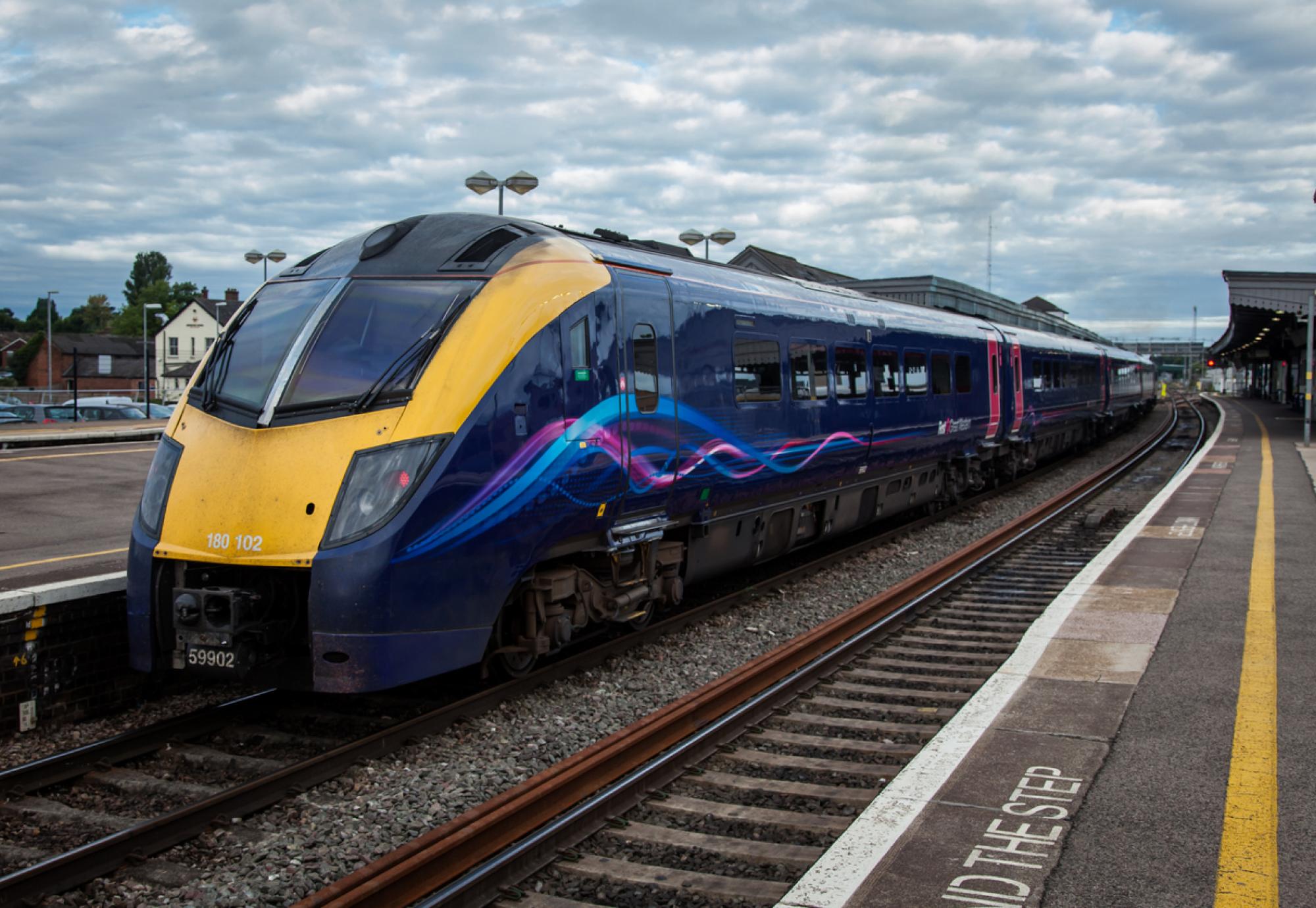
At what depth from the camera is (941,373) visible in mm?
16062

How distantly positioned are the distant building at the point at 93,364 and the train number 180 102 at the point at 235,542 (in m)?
75.4

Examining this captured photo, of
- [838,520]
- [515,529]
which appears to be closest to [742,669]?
[515,529]

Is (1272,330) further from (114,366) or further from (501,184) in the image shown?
(114,366)

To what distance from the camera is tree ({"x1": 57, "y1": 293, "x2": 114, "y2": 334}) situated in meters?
129

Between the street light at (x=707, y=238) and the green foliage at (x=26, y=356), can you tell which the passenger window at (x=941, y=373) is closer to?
the street light at (x=707, y=238)

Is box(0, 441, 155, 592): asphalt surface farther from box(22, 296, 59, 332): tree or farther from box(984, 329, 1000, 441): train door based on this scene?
box(22, 296, 59, 332): tree

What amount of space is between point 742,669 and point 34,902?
438 centimetres

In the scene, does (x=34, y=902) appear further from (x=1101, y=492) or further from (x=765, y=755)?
(x=1101, y=492)

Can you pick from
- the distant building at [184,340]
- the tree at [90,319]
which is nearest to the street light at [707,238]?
the distant building at [184,340]

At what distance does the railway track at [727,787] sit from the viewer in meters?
4.59

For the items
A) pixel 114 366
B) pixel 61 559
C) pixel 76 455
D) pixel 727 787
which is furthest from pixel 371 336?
pixel 114 366

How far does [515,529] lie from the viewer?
6781 millimetres

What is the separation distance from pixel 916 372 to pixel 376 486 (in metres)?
10.3

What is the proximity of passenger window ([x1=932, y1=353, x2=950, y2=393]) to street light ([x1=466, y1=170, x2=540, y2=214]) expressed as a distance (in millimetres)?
7771
